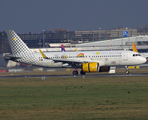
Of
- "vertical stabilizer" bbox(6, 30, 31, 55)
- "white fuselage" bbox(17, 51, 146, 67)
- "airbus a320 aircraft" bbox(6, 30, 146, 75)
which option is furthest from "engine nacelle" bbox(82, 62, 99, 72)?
"vertical stabilizer" bbox(6, 30, 31, 55)

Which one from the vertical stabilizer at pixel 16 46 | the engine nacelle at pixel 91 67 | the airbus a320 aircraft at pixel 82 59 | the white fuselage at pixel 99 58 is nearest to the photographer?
the engine nacelle at pixel 91 67

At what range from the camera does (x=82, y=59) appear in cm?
4841

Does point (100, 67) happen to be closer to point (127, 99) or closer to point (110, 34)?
point (127, 99)

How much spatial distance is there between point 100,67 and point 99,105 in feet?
97.8

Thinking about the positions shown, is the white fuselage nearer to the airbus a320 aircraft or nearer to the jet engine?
the airbus a320 aircraft

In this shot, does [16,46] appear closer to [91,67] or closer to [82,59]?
[82,59]

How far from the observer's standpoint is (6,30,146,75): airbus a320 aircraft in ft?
154

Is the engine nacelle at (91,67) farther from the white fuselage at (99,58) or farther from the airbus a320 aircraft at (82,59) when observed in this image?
the white fuselage at (99,58)

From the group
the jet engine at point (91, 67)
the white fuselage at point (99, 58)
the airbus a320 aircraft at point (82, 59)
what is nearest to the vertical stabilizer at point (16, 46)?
the airbus a320 aircraft at point (82, 59)

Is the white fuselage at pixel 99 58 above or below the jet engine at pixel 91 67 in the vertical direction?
above

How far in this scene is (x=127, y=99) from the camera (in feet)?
70.3

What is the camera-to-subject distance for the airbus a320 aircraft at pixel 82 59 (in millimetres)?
46969

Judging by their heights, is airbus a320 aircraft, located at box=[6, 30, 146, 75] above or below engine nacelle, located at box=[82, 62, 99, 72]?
above

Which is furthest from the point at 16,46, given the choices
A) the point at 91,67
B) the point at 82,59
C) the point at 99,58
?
the point at 99,58
